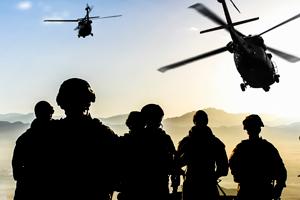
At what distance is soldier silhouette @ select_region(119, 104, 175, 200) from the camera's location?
494 centimetres

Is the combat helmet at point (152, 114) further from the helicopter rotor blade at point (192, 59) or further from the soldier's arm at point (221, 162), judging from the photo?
the helicopter rotor blade at point (192, 59)

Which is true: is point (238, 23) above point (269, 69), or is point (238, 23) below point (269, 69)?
above

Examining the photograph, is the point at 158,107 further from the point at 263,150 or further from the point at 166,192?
the point at 263,150

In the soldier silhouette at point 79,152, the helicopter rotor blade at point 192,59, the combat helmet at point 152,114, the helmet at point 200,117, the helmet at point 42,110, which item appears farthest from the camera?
the helicopter rotor blade at point 192,59

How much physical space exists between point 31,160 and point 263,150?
3.42m

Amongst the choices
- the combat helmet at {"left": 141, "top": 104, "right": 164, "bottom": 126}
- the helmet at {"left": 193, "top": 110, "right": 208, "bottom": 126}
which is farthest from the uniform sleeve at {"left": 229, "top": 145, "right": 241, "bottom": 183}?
the combat helmet at {"left": 141, "top": 104, "right": 164, "bottom": 126}

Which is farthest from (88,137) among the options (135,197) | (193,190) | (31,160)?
(193,190)

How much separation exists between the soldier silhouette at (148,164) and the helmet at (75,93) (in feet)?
6.68

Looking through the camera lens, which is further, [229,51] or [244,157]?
[229,51]

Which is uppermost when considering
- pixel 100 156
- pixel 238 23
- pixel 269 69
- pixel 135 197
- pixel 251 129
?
pixel 238 23

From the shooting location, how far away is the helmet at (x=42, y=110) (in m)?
6.05

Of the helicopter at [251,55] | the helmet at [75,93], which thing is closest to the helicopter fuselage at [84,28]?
the helicopter at [251,55]

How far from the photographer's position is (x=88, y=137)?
9.80 ft

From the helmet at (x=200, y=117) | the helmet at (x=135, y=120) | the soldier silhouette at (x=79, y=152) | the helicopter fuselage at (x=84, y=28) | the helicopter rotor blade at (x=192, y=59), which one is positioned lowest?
the soldier silhouette at (x=79, y=152)
